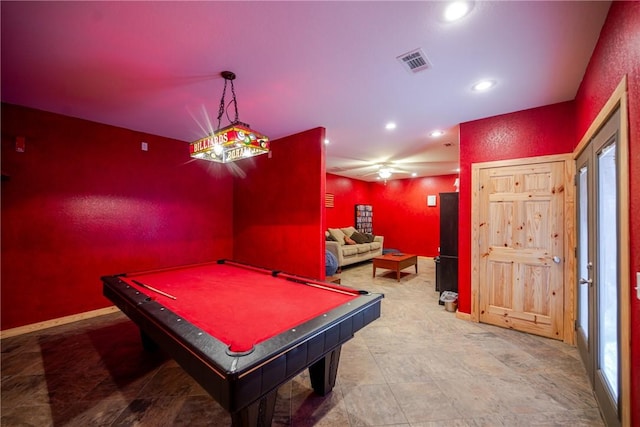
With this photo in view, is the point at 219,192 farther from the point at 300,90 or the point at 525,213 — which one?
the point at 525,213

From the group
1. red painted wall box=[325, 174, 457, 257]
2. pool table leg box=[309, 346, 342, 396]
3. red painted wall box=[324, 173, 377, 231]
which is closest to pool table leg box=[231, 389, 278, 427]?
pool table leg box=[309, 346, 342, 396]

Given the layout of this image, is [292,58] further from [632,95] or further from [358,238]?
[358,238]

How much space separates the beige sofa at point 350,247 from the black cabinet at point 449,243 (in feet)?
8.05

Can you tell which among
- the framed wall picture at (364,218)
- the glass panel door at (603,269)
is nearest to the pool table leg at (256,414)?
the glass panel door at (603,269)

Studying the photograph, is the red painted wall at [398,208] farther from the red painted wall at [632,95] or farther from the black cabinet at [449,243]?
the red painted wall at [632,95]

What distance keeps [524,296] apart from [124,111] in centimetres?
527

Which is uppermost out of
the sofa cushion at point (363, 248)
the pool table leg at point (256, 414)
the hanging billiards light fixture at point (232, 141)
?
the hanging billiards light fixture at point (232, 141)

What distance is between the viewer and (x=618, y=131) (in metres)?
1.50

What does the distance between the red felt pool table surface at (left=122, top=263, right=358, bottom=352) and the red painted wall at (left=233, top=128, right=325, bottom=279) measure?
1303 millimetres

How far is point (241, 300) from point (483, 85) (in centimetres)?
293

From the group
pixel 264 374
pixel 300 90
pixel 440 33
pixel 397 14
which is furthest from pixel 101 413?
pixel 440 33

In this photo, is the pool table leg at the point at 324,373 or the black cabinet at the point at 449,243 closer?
the pool table leg at the point at 324,373

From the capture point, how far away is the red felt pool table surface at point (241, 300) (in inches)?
56.2

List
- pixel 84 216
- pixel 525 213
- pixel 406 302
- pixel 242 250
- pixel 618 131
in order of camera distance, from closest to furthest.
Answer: pixel 618 131
pixel 525 213
pixel 84 216
pixel 406 302
pixel 242 250
